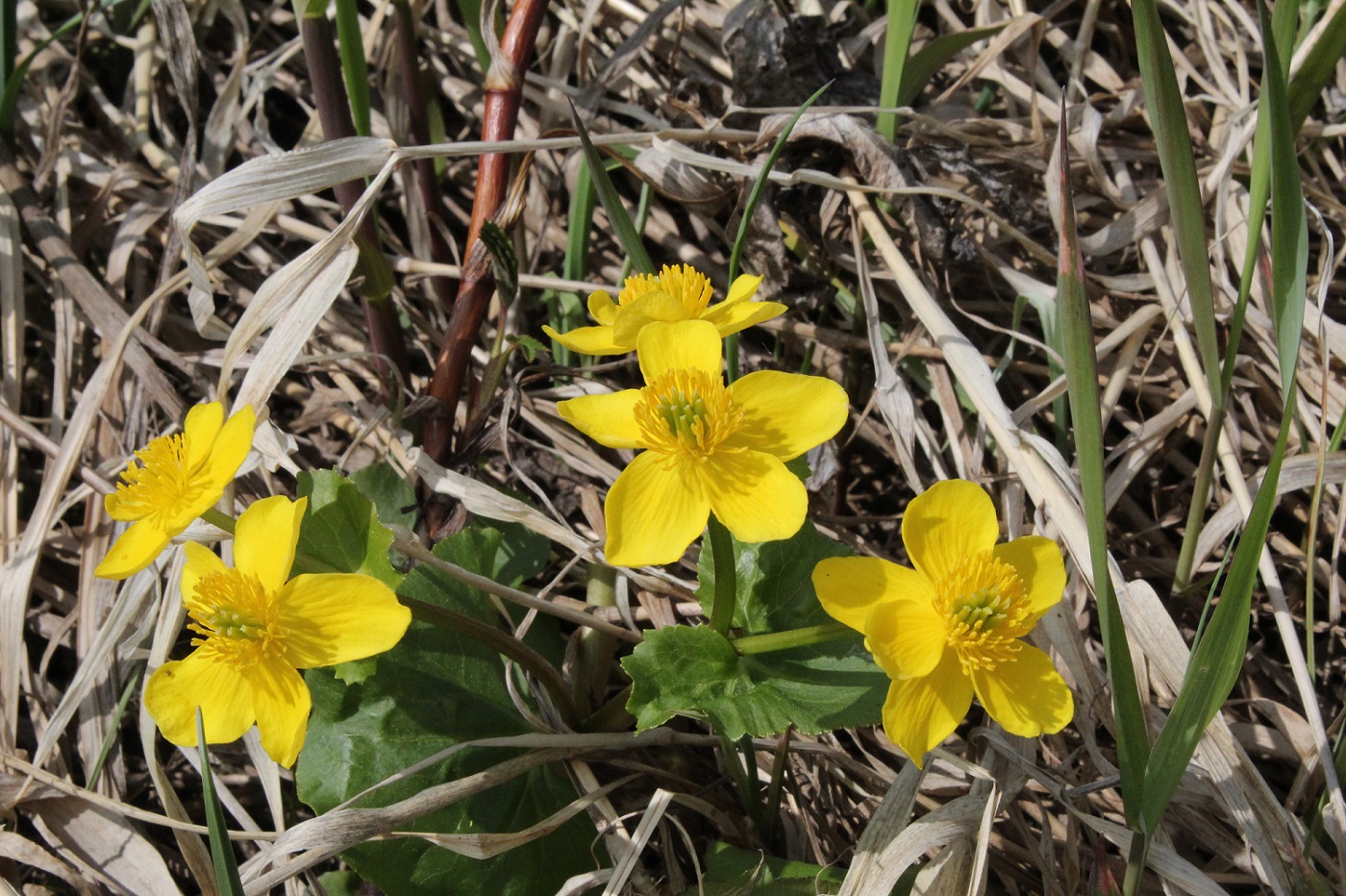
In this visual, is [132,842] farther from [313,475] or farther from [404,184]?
[404,184]

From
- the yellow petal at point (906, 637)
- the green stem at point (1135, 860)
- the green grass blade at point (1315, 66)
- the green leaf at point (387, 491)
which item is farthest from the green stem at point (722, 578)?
the green grass blade at point (1315, 66)

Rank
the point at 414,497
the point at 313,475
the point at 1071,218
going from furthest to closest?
the point at 414,497 → the point at 313,475 → the point at 1071,218

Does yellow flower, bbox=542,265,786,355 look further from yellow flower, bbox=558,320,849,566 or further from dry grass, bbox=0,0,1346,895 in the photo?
dry grass, bbox=0,0,1346,895

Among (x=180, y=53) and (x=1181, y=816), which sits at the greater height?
(x=180, y=53)

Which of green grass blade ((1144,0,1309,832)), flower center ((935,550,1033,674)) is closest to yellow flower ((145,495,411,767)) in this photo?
flower center ((935,550,1033,674))

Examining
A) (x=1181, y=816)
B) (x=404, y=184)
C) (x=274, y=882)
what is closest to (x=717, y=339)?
(x=274, y=882)

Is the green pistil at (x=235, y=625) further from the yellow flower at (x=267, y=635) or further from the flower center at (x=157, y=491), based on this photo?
the flower center at (x=157, y=491)
